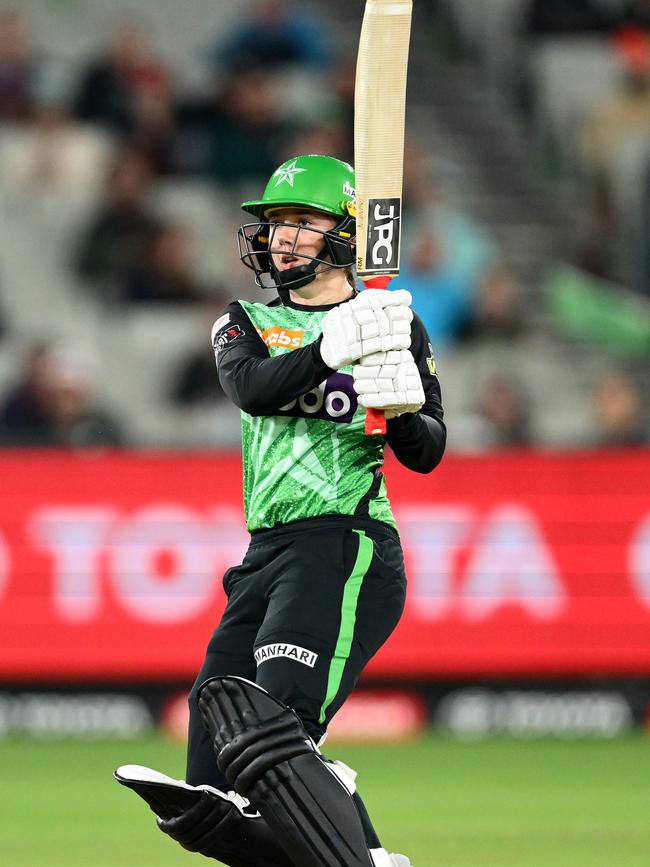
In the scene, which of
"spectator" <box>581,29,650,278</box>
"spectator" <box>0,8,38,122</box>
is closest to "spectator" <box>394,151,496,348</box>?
"spectator" <box>581,29,650,278</box>

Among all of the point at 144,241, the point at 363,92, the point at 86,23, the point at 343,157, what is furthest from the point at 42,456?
the point at 363,92

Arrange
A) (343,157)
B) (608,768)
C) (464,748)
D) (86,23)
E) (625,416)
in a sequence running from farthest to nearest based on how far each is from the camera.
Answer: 1. (86,23)
2. (343,157)
3. (625,416)
4. (464,748)
5. (608,768)

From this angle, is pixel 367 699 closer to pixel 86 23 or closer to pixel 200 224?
pixel 200 224

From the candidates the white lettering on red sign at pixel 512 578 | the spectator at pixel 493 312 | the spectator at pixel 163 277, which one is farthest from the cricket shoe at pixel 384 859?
the spectator at pixel 163 277

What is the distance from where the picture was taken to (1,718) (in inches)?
356

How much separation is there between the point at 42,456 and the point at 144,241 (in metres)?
2.02

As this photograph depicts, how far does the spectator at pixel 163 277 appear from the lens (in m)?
10.4

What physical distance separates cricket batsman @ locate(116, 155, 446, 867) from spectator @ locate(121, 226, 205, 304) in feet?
19.7

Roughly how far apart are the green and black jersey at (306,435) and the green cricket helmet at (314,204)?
0.38 feet

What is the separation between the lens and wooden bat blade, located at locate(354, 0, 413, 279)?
416 centimetres

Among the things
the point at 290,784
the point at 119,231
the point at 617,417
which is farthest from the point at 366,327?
the point at 119,231

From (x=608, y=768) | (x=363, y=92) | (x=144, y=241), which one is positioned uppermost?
(x=144, y=241)

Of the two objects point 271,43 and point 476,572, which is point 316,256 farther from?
point 271,43

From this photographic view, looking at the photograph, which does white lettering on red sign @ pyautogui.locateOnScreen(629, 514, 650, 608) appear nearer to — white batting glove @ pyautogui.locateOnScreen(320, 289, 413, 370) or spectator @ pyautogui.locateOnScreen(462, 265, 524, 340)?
spectator @ pyautogui.locateOnScreen(462, 265, 524, 340)
